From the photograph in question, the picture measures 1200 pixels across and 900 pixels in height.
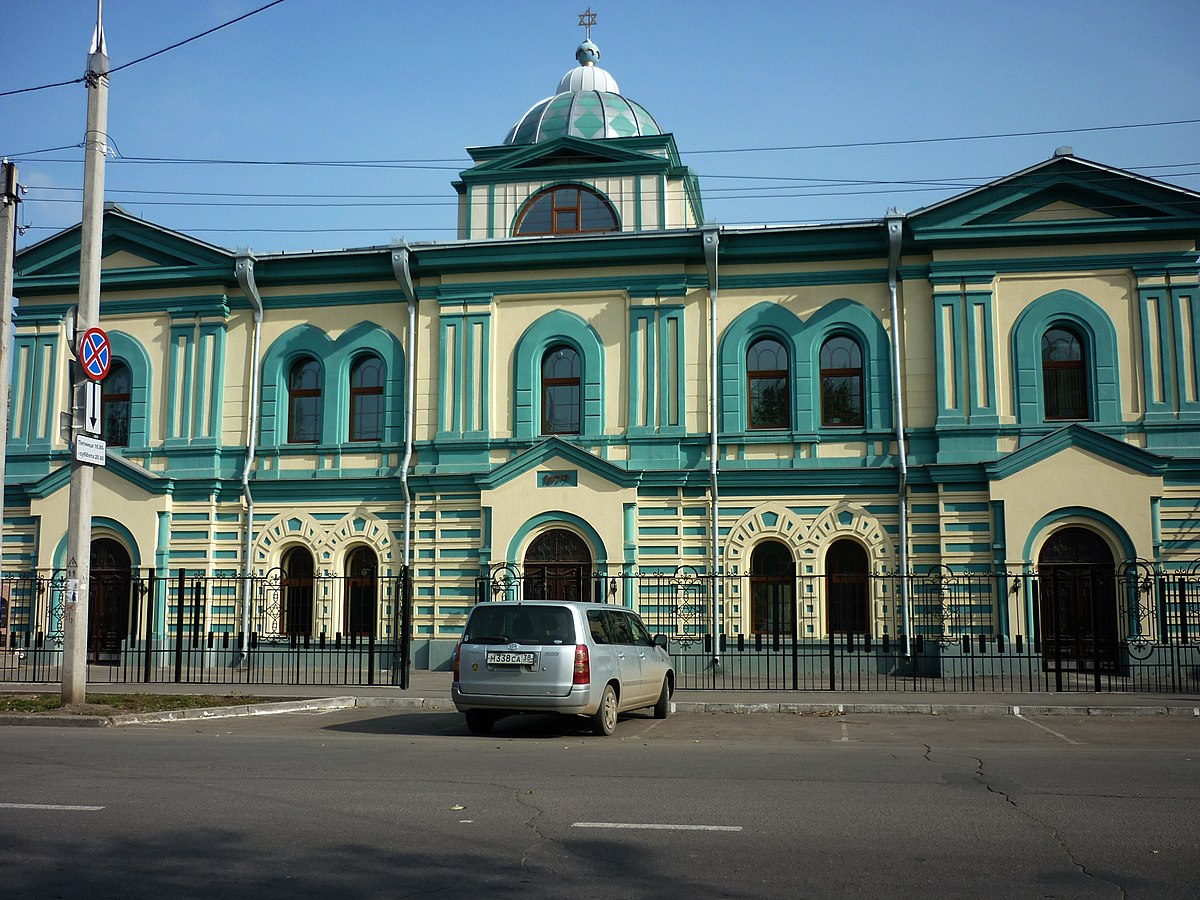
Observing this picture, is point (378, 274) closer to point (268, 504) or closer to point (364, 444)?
point (364, 444)

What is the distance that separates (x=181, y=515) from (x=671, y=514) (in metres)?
11.0

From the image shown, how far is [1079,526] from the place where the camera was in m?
23.0

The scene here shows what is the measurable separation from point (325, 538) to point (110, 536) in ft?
16.3

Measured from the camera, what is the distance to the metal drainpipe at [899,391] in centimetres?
2323

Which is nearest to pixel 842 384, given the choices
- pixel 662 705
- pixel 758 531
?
pixel 758 531

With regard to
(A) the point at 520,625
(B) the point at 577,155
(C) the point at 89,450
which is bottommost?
(A) the point at 520,625

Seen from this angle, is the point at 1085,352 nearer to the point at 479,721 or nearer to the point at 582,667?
the point at 582,667

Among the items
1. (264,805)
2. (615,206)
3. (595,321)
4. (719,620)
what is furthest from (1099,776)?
(615,206)

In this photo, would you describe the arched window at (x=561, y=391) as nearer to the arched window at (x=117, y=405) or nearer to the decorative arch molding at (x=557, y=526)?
the decorative arch molding at (x=557, y=526)

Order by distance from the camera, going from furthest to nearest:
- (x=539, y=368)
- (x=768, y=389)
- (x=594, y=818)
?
(x=539, y=368) < (x=768, y=389) < (x=594, y=818)

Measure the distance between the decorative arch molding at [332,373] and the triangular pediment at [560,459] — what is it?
274 centimetres

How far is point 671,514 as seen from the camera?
24.5 metres

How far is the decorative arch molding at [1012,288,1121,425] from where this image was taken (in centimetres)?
2342

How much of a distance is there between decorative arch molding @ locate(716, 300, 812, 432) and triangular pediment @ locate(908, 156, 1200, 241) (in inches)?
128
